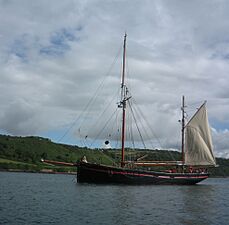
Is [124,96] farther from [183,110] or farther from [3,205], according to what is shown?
[3,205]

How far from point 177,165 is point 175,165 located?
26.4 inches

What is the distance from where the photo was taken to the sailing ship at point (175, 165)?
8050 cm

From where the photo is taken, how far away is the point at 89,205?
48.6 metres

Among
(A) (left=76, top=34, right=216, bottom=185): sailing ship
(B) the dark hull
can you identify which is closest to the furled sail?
(A) (left=76, top=34, right=216, bottom=185): sailing ship

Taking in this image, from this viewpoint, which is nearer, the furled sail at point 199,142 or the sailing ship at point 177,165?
the sailing ship at point 177,165

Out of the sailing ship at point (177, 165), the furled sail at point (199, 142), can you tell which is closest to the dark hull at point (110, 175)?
the sailing ship at point (177, 165)

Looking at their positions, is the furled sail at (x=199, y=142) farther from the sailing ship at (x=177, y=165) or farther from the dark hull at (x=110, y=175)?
the dark hull at (x=110, y=175)

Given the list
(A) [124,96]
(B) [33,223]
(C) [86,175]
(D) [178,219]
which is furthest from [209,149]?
(B) [33,223]

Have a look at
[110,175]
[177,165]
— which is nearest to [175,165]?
[177,165]

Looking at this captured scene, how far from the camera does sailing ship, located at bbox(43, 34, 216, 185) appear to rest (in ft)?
264

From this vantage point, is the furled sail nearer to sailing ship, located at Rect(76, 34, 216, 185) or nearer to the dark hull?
sailing ship, located at Rect(76, 34, 216, 185)

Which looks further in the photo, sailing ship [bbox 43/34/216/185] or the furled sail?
the furled sail

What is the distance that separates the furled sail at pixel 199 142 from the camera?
318ft

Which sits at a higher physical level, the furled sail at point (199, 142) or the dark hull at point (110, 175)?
the furled sail at point (199, 142)
